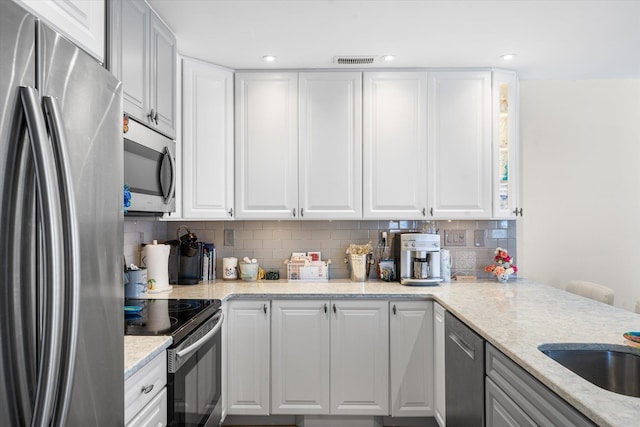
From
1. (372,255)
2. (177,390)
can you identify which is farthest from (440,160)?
(177,390)

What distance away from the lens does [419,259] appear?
10.2 feet

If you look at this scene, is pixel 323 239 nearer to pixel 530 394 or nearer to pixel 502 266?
pixel 502 266

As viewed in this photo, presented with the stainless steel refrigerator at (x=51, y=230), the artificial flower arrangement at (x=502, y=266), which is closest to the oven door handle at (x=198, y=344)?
the stainless steel refrigerator at (x=51, y=230)

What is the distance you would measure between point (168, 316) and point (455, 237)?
228cm

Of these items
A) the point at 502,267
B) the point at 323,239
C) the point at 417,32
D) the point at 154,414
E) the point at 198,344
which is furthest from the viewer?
the point at 323,239

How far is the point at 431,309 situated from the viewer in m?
2.81

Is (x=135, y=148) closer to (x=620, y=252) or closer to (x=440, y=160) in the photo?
(x=440, y=160)

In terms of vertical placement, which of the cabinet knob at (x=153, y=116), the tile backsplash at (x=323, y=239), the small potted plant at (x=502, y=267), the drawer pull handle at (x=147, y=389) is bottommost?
the drawer pull handle at (x=147, y=389)

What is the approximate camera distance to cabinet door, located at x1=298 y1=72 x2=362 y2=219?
3145 millimetres

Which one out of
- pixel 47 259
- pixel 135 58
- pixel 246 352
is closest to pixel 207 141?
pixel 135 58

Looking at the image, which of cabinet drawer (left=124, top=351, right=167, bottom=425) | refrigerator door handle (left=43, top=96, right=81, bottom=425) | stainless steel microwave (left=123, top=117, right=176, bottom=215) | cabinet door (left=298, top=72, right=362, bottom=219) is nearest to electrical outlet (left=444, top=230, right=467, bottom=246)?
cabinet door (left=298, top=72, right=362, bottom=219)

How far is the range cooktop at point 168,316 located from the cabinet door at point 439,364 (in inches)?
52.3

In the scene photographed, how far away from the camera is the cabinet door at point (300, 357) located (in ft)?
9.35

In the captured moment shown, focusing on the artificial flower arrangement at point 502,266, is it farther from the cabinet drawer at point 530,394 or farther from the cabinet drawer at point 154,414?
the cabinet drawer at point 154,414
